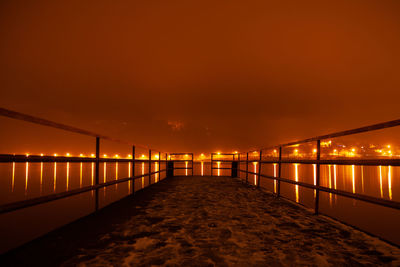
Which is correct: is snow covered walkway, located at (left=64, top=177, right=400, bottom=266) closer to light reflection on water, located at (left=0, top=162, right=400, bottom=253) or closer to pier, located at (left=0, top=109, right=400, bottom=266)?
pier, located at (left=0, top=109, right=400, bottom=266)

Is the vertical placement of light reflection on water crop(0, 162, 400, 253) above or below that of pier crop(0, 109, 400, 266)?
below

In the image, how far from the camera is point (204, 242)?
2.37 m

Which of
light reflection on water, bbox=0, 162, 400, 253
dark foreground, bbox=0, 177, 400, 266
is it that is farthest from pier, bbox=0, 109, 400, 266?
light reflection on water, bbox=0, 162, 400, 253

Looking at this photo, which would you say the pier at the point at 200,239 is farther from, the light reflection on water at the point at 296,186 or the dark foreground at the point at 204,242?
the light reflection on water at the point at 296,186

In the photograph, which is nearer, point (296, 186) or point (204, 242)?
point (204, 242)

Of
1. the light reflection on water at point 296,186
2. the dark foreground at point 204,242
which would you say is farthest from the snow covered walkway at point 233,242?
the light reflection on water at point 296,186

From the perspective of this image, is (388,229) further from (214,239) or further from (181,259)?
(181,259)

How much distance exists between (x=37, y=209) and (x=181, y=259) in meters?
15.7

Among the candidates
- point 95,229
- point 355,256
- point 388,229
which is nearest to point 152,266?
point 95,229

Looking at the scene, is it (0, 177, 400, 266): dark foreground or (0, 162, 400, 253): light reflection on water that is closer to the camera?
(0, 177, 400, 266): dark foreground

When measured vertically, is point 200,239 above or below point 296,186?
above

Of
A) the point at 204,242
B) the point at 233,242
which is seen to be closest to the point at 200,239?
the point at 204,242

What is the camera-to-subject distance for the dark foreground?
6.43 feet

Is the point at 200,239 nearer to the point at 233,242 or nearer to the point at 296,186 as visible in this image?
the point at 233,242
